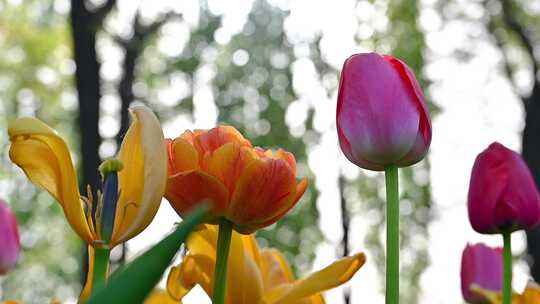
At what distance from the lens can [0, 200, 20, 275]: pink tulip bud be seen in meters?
1.06

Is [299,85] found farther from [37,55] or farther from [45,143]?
[45,143]

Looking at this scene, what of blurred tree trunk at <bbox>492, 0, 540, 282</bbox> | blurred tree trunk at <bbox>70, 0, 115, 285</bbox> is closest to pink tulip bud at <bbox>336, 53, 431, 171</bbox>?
blurred tree trunk at <bbox>70, 0, 115, 285</bbox>

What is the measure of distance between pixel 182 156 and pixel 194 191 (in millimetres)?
30

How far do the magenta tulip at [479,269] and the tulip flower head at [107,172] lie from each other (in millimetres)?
464

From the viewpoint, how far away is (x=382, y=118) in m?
0.67

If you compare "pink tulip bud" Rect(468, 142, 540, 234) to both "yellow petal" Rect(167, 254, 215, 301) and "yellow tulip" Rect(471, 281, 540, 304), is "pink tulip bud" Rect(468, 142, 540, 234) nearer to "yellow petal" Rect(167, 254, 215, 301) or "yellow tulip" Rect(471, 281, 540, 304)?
"yellow tulip" Rect(471, 281, 540, 304)

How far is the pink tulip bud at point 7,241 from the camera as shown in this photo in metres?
1.06

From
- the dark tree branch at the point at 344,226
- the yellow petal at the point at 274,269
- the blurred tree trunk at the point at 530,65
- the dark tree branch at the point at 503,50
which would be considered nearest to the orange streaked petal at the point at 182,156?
the yellow petal at the point at 274,269

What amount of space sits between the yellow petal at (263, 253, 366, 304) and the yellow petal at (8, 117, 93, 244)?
128 millimetres

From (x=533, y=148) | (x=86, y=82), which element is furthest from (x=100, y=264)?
(x=533, y=148)

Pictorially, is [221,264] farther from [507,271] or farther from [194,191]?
[507,271]

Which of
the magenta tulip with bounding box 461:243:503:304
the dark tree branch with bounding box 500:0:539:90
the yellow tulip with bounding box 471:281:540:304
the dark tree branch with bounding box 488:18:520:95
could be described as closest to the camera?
the yellow tulip with bounding box 471:281:540:304

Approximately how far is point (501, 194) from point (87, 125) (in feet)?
19.6

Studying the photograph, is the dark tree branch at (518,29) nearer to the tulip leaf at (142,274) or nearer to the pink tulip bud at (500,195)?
the pink tulip bud at (500,195)
